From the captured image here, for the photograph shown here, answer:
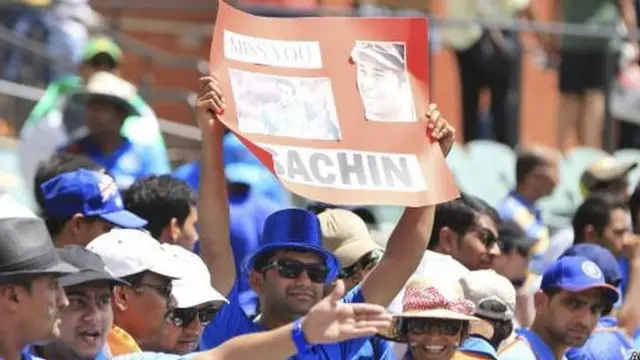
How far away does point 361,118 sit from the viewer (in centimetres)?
788

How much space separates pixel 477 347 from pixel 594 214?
307 cm

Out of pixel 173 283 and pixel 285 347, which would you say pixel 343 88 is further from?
pixel 285 347

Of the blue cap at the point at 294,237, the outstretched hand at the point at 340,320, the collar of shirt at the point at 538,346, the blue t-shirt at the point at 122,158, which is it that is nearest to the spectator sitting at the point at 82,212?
the blue cap at the point at 294,237

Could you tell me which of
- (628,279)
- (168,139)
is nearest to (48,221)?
(628,279)

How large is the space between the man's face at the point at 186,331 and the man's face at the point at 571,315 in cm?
200

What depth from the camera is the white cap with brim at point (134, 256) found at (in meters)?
7.14

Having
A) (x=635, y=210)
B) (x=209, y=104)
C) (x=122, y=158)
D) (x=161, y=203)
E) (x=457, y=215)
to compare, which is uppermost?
(x=209, y=104)

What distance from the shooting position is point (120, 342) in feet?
23.3

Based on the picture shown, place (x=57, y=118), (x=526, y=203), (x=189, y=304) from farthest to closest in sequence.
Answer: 1. (x=57, y=118)
2. (x=526, y=203)
3. (x=189, y=304)

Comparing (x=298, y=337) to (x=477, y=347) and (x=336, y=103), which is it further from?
(x=477, y=347)

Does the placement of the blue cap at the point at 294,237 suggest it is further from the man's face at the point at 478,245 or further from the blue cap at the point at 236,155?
the blue cap at the point at 236,155

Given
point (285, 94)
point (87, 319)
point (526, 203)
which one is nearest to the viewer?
point (87, 319)

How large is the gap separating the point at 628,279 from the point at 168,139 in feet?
18.7

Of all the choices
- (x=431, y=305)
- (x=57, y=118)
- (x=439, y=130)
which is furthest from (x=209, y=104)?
(x=57, y=118)
